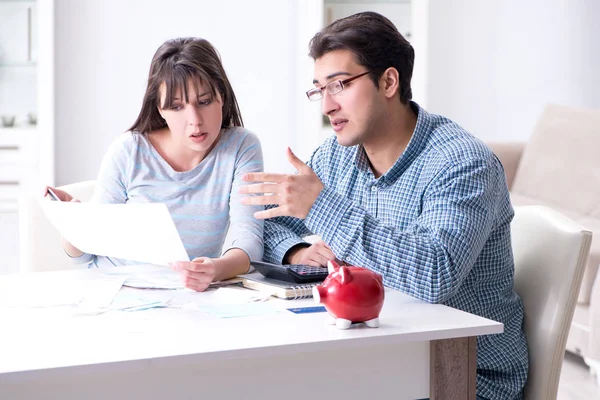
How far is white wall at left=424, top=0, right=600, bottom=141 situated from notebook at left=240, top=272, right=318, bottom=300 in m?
3.41

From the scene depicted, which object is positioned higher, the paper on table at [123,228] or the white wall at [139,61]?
the white wall at [139,61]

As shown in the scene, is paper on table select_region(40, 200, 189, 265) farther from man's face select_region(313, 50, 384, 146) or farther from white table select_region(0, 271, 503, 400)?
man's face select_region(313, 50, 384, 146)

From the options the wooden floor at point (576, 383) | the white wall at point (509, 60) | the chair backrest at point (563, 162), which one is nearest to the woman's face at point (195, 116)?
the wooden floor at point (576, 383)

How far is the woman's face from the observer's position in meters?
1.84

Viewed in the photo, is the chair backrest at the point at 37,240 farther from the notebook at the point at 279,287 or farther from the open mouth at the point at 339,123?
the open mouth at the point at 339,123

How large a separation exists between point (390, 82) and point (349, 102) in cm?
11

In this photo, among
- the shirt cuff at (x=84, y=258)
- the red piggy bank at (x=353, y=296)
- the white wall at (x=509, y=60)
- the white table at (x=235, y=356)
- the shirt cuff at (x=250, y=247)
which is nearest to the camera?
the white table at (x=235, y=356)

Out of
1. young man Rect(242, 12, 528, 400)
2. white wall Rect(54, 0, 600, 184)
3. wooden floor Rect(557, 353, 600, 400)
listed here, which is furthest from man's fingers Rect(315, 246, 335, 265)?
white wall Rect(54, 0, 600, 184)

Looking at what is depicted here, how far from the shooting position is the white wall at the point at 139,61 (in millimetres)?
4121

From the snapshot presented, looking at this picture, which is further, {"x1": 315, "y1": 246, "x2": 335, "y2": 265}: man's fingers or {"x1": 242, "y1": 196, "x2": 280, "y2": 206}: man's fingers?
{"x1": 315, "y1": 246, "x2": 335, "y2": 265}: man's fingers

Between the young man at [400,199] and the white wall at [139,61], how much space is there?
8.49ft

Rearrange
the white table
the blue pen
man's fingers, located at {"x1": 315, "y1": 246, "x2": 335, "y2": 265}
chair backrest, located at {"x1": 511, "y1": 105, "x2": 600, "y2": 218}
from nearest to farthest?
the white table → the blue pen → man's fingers, located at {"x1": 315, "y1": 246, "x2": 335, "y2": 265} → chair backrest, located at {"x1": 511, "y1": 105, "x2": 600, "y2": 218}

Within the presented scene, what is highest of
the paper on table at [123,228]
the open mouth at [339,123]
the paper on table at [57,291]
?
the open mouth at [339,123]

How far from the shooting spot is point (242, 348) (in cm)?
106
